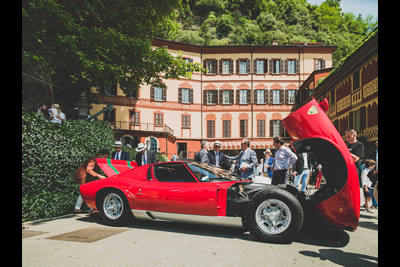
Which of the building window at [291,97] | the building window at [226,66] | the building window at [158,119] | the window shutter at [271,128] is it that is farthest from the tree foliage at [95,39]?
the building window at [291,97]

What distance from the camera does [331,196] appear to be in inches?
180

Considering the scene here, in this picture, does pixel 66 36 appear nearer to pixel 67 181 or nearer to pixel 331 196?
pixel 67 181

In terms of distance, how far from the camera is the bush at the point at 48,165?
6.70m

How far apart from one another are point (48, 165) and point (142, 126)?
94.1 ft

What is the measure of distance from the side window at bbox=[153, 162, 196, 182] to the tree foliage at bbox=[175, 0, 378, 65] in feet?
141

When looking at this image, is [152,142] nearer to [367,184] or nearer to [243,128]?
[243,128]

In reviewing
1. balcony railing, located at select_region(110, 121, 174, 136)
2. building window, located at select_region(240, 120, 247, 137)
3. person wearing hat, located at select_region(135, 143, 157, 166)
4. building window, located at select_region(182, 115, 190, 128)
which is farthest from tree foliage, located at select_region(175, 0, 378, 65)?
person wearing hat, located at select_region(135, 143, 157, 166)

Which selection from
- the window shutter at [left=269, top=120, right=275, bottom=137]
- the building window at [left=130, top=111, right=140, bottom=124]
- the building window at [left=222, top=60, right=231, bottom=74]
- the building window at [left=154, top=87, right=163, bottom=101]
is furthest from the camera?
the building window at [left=222, top=60, right=231, bottom=74]

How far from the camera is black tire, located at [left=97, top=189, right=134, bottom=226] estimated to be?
584cm

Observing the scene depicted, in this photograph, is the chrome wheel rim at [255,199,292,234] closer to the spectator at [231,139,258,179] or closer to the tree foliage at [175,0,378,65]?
the spectator at [231,139,258,179]

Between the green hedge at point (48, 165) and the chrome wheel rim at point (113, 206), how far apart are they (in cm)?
174

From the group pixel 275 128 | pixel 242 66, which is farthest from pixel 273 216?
pixel 242 66
